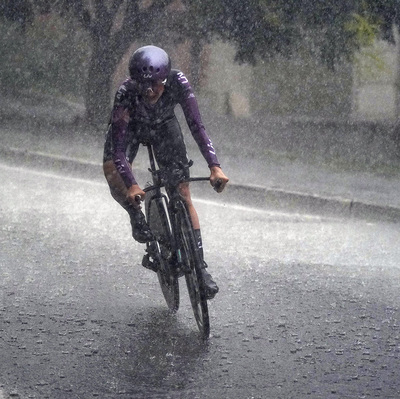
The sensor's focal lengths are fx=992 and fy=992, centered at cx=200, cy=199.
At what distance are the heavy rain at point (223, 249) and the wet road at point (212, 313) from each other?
0.05ft

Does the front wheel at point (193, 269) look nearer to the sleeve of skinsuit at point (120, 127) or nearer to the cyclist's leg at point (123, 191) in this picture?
the cyclist's leg at point (123, 191)

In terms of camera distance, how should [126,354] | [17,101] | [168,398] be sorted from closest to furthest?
1. [168,398]
2. [126,354]
3. [17,101]

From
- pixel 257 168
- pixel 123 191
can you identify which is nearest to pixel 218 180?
pixel 123 191

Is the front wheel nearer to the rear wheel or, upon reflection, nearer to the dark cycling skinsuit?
the rear wheel

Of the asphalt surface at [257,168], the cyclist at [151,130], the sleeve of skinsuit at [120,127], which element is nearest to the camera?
the cyclist at [151,130]

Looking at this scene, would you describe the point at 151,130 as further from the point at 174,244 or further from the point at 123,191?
the point at 174,244

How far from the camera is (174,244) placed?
5.94 metres

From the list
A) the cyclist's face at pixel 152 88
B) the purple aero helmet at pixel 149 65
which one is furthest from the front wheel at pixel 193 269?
the purple aero helmet at pixel 149 65

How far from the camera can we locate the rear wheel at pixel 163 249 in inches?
240

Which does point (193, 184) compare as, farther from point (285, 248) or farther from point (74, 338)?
point (74, 338)

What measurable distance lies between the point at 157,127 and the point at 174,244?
71cm

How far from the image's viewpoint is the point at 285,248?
8.39m

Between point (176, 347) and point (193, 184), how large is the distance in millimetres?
6074

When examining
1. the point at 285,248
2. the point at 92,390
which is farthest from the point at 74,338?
the point at 285,248
